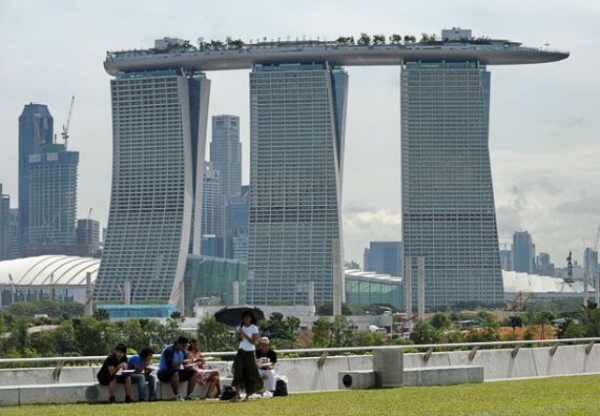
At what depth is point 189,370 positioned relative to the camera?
3206 cm

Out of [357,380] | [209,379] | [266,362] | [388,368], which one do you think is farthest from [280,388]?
[388,368]

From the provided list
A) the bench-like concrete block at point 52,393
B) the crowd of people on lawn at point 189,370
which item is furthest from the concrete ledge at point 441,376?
the bench-like concrete block at point 52,393

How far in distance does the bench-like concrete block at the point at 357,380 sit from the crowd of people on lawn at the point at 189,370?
6.00 feet

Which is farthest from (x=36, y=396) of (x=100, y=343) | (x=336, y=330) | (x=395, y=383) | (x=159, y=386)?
(x=336, y=330)

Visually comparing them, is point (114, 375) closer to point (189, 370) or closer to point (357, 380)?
point (189, 370)

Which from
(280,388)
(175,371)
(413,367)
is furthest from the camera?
(413,367)

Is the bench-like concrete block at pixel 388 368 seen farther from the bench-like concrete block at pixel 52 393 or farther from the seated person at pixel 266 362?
the bench-like concrete block at pixel 52 393

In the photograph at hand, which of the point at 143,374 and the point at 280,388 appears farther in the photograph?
the point at 280,388

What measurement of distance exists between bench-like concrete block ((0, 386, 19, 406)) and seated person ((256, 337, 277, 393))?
15.7 ft

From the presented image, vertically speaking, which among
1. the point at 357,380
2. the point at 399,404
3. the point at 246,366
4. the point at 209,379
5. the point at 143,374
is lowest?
the point at 399,404

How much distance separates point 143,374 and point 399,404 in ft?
18.9

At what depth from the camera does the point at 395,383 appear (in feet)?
112

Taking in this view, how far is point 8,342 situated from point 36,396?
94264mm

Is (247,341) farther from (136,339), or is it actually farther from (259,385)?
(136,339)
